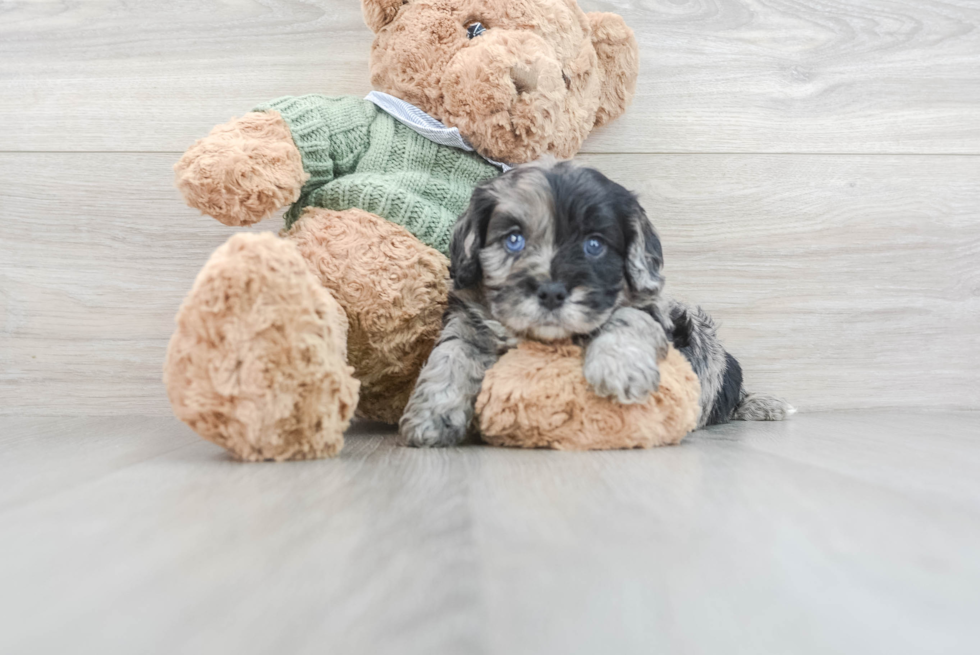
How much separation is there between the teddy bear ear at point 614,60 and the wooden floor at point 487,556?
889mm

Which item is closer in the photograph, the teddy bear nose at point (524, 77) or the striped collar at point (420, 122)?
the teddy bear nose at point (524, 77)

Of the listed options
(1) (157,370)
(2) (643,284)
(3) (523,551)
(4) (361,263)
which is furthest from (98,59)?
(3) (523,551)

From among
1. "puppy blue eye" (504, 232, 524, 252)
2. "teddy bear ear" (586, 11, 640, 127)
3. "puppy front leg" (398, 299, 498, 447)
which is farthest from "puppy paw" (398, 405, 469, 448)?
"teddy bear ear" (586, 11, 640, 127)

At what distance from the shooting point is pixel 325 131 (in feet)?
4.24

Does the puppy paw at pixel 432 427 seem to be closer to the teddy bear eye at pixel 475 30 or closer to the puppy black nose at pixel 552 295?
the puppy black nose at pixel 552 295

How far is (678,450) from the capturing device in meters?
1.14

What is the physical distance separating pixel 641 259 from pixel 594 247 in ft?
0.28

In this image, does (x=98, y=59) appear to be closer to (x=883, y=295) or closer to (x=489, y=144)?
(x=489, y=144)

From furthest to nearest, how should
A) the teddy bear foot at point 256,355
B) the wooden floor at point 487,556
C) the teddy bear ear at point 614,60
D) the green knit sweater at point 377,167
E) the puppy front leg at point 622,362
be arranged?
1. the teddy bear ear at point 614,60
2. the green knit sweater at point 377,167
3. the puppy front leg at point 622,362
4. the teddy bear foot at point 256,355
5. the wooden floor at point 487,556

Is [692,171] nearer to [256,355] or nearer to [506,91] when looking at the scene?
[506,91]

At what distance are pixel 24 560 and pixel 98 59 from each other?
1.48 m

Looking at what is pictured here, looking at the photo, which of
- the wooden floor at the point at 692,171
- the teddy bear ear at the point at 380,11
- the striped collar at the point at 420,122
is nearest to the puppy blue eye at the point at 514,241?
the striped collar at the point at 420,122

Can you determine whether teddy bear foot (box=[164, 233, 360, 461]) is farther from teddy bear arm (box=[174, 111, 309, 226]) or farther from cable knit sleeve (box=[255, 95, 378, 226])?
cable knit sleeve (box=[255, 95, 378, 226])

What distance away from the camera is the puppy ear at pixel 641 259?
1.18m
